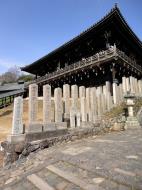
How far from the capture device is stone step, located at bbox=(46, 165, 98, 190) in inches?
97.0

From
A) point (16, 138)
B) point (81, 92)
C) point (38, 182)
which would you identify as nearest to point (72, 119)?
point (81, 92)

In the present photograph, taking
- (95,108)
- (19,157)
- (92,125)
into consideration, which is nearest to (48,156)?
(19,157)

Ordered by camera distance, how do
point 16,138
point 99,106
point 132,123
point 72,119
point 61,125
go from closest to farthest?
point 16,138 < point 61,125 < point 72,119 < point 99,106 < point 132,123

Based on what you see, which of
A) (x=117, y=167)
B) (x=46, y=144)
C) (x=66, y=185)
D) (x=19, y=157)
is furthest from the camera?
(x=46, y=144)

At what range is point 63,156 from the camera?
A: 13.3ft

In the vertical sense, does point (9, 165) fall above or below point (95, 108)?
below

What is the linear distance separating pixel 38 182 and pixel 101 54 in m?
13.6

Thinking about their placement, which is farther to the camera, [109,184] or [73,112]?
[73,112]

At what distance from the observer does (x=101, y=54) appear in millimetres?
15102

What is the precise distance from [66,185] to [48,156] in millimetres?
1639

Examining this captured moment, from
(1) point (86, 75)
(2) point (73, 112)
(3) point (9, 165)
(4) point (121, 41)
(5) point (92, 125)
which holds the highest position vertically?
(4) point (121, 41)

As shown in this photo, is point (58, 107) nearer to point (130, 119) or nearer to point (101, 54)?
point (130, 119)

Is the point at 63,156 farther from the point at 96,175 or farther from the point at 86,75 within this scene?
the point at 86,75

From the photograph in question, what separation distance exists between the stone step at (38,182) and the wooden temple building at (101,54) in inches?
484
